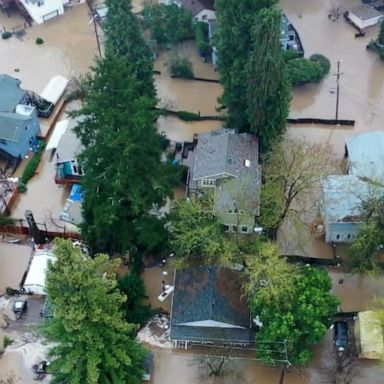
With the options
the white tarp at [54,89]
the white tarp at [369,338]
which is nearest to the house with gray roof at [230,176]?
the white tarp at [369,338]

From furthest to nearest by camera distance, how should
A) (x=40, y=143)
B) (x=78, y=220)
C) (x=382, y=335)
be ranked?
(x=40, y=143), (x=78, y=220), (x=382, y=335)

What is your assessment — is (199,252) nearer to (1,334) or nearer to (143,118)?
(143,118)

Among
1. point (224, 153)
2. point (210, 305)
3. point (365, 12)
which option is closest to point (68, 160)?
point (224, 153)

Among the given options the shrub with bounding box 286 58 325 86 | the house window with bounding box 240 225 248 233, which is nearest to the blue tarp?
the house window with bounding box 240 225 248 233

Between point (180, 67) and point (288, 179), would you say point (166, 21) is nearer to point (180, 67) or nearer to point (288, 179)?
point (180, 67)

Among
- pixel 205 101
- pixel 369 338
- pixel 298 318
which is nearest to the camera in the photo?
pixel 298 318

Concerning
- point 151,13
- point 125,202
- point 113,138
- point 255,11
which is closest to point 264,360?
point 125,202

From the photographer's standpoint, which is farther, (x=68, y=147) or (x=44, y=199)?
(x=44, y=199)
